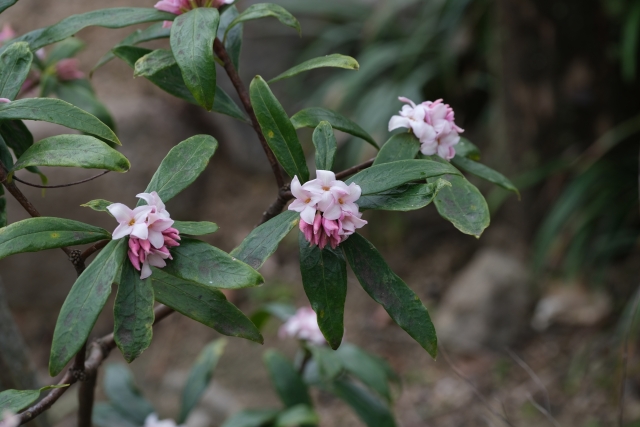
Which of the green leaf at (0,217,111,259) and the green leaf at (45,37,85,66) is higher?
the green leaf at (0,217,111,259)

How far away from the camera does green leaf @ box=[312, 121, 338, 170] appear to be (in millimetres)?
632

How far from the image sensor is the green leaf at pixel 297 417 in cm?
113

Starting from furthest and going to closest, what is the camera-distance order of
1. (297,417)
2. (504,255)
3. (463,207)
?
(504,255) < (297,417) < (463,207)

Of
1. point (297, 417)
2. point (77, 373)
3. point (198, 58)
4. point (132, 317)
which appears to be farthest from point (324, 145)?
point (297, 417)

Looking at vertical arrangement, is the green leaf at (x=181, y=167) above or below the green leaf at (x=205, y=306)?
above

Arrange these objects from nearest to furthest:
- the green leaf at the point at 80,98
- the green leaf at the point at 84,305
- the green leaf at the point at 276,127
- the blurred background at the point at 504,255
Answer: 1. the green leaf at the point at 84,305
2. the green leaf at the point at 276,127
3. the green leaf at the point at 80,98
4. the blurred background at the point at 504,255

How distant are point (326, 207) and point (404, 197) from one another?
0.08 m

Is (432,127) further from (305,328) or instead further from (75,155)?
(305,328)

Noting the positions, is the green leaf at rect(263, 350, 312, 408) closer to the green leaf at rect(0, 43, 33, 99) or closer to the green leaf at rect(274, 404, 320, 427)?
the green leaf at rect(274, 404, 320, 427)

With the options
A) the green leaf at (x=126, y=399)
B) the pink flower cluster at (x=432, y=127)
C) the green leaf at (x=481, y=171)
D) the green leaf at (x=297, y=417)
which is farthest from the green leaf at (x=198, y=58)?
the green leaf at (x=126, y=399)

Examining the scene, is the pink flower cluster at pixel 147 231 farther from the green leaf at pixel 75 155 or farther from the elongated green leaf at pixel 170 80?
the elongated green leaf at pixel 170 80

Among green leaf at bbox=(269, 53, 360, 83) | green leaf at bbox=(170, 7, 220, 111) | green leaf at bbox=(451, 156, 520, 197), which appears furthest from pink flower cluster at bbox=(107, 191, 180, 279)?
green leaf at bbox=(451, 156, 520, 197)

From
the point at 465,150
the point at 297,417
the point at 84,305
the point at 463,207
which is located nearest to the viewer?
the point at 84,305

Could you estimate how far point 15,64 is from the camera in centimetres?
66
